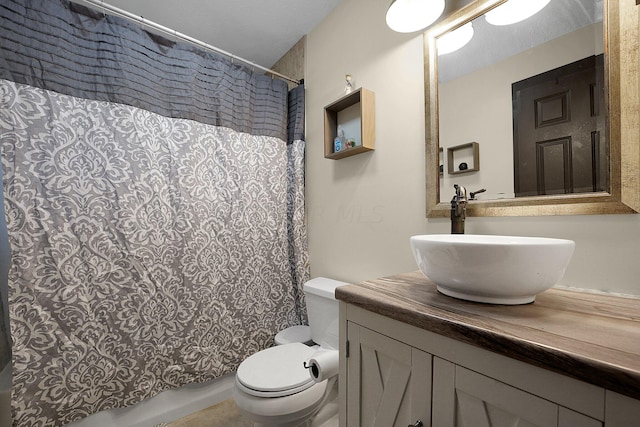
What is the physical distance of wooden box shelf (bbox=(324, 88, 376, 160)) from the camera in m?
1.40

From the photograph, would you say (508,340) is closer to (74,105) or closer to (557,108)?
(557,108)

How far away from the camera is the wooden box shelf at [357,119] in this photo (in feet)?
4.58

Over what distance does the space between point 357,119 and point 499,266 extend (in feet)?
3.91

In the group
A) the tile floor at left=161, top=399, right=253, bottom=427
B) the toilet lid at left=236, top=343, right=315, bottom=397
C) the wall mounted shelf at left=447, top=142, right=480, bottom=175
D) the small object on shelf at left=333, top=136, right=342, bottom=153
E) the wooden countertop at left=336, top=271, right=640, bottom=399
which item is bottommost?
the tile floor at left=161, top=399, right=253, bottom=427

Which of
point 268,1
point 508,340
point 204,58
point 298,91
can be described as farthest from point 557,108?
point 204,58

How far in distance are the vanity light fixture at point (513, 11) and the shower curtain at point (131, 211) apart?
46.9 inches

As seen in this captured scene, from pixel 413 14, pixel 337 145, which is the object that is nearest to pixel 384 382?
pixel 337 145

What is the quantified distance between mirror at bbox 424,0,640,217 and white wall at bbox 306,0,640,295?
0.22 ft

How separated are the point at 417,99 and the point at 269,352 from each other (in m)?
1.41

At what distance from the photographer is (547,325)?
523 millimetres

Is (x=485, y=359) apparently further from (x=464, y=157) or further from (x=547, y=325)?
(x=464, y=157)

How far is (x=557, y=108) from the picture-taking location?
2.88 feet

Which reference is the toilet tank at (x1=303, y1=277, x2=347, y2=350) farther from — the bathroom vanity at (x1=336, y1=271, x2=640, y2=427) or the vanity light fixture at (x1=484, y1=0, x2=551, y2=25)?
the vanity light fixture at (x1=484, y1=0, x2=551, y2=25)

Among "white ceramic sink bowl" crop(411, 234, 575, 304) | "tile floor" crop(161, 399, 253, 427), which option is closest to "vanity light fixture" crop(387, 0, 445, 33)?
"white ceramic sink bowl" crop(411, 234, 575, 304)
